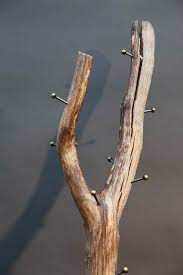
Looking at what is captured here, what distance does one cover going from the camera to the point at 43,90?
67.6 inches

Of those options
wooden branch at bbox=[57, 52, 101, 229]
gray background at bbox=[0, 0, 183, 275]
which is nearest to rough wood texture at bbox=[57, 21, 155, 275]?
wooden branch at bbox=[57, 52, 101, 229]

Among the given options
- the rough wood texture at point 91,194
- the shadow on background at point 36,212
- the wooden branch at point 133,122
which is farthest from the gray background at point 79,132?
the rough wood texture at point 91,194

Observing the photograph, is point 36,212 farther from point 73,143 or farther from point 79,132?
point 73,143

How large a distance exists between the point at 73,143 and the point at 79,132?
0.48 m

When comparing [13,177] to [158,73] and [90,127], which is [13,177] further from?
[158,73]

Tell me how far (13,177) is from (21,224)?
180 mm

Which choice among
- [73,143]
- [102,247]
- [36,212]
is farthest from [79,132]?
[102,247]

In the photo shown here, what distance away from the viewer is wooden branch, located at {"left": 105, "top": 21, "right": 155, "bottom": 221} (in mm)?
1265

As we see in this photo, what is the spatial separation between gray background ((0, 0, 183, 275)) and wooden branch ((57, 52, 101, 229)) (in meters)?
0.46

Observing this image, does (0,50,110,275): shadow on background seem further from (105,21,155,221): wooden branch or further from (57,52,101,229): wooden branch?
(57,52,101,229): wooden branch

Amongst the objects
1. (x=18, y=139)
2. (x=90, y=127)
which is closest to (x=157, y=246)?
(x=90, y=127)

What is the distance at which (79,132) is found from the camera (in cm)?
170

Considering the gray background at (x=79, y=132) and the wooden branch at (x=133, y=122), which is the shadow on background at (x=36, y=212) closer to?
the gray background at (x=79, y=132)

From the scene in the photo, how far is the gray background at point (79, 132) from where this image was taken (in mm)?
1650
